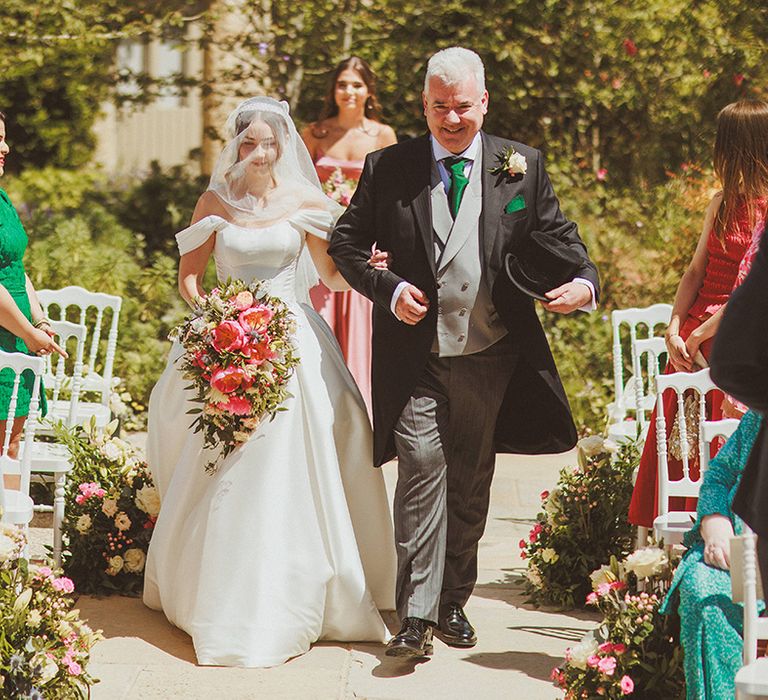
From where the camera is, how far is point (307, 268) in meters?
5.16

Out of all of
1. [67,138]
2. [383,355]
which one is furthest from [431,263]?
[67,138]

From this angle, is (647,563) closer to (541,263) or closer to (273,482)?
(541,263)

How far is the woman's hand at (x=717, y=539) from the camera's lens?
344 cm

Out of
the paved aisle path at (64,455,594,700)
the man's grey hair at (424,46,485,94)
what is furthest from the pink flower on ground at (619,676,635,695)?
the man's grey hair at (424,46,485,94)

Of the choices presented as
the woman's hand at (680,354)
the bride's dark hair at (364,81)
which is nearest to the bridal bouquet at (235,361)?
the woman's hand at (680,354)

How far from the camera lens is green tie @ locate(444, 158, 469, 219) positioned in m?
4.51

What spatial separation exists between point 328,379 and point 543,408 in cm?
→ 78

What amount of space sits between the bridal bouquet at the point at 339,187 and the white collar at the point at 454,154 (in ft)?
8.51

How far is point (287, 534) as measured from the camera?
14.9ft

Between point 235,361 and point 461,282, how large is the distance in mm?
816

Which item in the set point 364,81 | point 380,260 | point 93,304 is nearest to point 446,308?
point 380,260

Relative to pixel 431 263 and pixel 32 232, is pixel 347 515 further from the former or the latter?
pixel 32 232

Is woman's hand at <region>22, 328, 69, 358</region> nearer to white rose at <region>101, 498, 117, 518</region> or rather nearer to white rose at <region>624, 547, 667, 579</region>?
white rose at <region>101, 498, 117, 518</region>

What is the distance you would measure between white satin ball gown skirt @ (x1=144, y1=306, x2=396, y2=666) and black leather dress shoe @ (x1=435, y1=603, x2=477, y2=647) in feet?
0.74
